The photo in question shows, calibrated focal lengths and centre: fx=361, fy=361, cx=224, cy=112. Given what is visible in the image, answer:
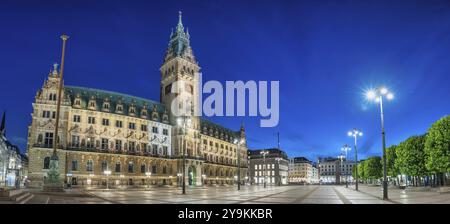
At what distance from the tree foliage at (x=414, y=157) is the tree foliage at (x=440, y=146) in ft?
38.1

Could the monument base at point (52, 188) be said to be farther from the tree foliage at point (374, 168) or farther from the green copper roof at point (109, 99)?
the tree foliage at point (374, 168)

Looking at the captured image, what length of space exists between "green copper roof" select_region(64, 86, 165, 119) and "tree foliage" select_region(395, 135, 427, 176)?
6623 cm

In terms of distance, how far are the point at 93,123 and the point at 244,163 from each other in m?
80.4

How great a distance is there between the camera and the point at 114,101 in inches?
3868

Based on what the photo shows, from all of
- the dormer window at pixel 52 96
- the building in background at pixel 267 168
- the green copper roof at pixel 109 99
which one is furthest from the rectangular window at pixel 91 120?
the building in background at pixel 267 168

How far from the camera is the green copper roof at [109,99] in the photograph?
8843cm

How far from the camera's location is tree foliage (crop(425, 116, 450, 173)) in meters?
49.5

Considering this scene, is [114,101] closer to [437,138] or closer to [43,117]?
[43,117]

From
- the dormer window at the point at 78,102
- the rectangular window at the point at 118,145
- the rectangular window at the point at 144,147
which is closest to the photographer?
the dormer window at the point at 78,102

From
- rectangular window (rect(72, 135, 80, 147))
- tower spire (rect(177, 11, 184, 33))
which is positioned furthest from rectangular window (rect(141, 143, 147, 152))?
tower spire (rect(177, 11, 184, 33))

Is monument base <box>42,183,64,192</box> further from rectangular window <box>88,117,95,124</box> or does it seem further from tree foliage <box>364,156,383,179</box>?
tree foliage <box>364,156,383,179</box>

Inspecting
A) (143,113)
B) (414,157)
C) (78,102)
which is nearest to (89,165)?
(78,102)

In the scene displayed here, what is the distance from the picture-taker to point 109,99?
95.2 m
